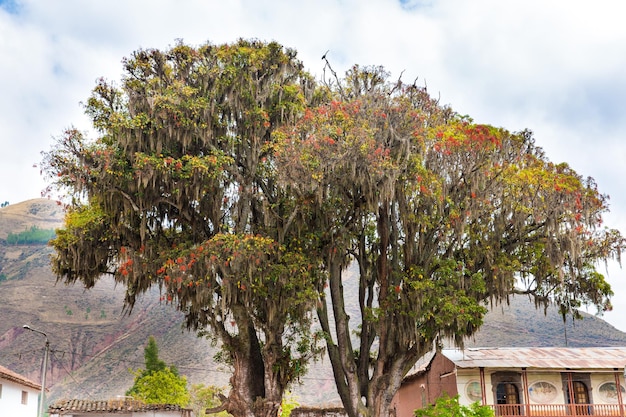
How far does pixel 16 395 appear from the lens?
2641 cm

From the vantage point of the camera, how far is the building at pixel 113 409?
24516mm

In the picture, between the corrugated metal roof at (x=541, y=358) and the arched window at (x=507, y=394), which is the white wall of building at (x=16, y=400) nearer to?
the corrugated metal roof at (x=541, y=358)

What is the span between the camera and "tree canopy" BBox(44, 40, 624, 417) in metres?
17.9

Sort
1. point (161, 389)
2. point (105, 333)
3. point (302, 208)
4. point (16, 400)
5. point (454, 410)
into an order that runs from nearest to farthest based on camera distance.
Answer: point (302, 208)
point (454, 410)
point (16, 400)
point (161, 389)
point (105, 333)

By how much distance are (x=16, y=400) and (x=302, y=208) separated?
52.7ft

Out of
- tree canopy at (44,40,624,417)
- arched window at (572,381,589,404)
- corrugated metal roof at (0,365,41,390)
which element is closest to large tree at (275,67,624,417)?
tree canopy at (44,40,624,417)

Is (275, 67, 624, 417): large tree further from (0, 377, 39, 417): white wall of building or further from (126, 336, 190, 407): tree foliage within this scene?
(126, 336, 190, 407): tree foliage

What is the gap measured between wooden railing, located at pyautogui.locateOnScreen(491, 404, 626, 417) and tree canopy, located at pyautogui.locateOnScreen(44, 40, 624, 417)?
555cm

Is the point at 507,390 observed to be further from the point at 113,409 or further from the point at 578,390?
the point at 113,409

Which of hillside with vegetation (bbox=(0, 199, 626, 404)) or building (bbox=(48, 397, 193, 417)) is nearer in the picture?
building (bbox=(48, 397, 193, 417))

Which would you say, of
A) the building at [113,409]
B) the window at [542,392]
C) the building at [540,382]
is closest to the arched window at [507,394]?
the building at [540,382]

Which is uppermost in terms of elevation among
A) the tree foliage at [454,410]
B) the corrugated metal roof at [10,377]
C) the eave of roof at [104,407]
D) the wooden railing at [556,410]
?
the corrugated metal roof at [10,377]

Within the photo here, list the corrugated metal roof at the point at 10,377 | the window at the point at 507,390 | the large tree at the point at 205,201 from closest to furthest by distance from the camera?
the large tree at the point at 205,201
the corrugated metal roof at the point at 10,377
the window at the point at 507,390

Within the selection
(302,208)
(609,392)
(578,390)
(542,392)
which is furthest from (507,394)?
(302,208)
